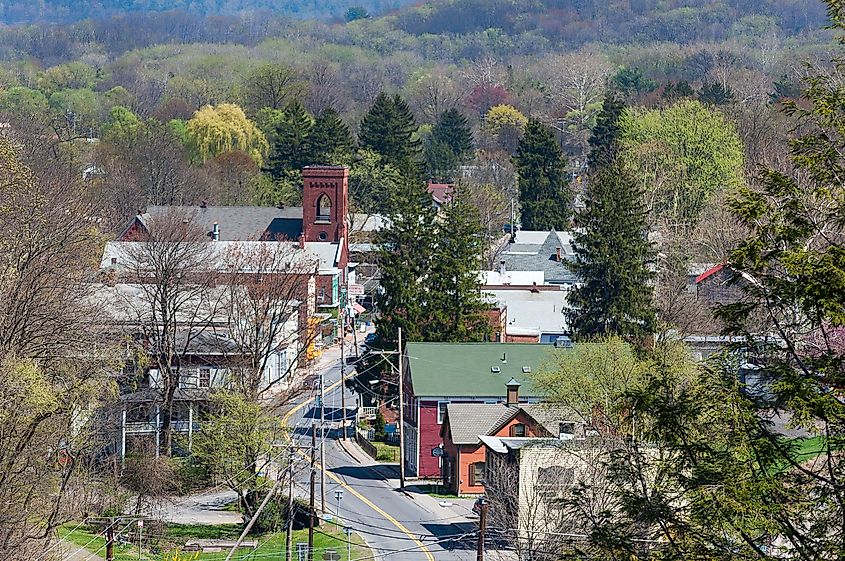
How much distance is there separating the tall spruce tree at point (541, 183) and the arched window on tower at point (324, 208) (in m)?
18.5

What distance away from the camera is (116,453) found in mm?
42625

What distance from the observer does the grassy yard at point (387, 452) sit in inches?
1879

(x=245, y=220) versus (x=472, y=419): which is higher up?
(x=245, y=220)

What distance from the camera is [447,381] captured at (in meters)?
45.9

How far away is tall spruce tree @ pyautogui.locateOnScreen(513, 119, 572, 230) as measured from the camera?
295ft

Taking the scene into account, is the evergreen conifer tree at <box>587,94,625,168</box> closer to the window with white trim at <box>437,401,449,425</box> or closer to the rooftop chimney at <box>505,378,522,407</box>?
the window with white trim at <box>437,401,449,425</box>

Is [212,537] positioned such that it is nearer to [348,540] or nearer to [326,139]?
[348,540]

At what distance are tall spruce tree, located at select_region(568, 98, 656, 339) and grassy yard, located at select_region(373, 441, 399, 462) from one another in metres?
8.01

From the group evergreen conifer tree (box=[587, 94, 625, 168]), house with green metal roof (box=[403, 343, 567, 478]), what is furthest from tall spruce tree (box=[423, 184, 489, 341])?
evergreen conifer tree (box=[587, 94, 625, 168])

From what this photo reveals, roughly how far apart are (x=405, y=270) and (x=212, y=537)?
1844 cm

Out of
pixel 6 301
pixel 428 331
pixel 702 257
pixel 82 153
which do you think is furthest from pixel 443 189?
pixel 6 301

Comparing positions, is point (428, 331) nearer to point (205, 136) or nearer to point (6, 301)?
point (6, 301)

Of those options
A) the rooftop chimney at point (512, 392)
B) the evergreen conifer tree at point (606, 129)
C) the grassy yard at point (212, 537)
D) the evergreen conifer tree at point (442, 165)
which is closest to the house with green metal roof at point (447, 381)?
the rooftop chimney at point (512, 392)

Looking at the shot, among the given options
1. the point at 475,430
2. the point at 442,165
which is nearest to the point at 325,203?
the point at 475,430
